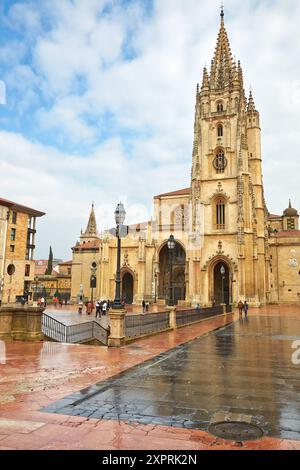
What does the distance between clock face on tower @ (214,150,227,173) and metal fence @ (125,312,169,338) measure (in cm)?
3162

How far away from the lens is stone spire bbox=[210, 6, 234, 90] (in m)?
48.0

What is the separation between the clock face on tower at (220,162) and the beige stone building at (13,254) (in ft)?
87.1

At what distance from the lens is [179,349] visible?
1152 centimetres

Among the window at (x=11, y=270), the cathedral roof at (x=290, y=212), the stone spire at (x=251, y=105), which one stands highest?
the stone spire at (x=251, y=105)

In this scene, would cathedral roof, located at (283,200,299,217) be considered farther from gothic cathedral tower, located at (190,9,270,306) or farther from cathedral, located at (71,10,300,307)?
gothic cathedral tower, located at (190,9,270,306)

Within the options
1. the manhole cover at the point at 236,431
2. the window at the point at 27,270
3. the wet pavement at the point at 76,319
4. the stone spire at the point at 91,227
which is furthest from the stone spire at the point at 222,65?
the stone spire at the point at 91,227

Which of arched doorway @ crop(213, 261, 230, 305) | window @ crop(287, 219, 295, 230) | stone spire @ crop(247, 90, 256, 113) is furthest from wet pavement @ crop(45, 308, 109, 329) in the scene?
window @ crop(287, 219, 295, 230)

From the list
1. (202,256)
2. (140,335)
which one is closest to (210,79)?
(202,256)

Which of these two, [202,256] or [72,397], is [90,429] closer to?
[72,397]

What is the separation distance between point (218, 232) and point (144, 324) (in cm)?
3014

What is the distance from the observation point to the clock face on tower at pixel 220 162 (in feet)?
149

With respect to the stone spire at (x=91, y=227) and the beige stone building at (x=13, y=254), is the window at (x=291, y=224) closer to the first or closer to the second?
the beige stone building at (x=13, y=254)

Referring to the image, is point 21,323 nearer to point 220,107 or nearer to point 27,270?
point 27,270
